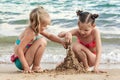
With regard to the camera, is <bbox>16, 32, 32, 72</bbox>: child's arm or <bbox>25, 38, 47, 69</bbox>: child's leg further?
<bbox>25, 38, 47, 69</bbox>: child's leg

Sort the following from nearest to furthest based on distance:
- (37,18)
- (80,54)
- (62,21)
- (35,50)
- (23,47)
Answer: (37,18) → (23,47) → (35,50) → (80,54) → (62,21)

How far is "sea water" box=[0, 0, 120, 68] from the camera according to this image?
21.4 feet

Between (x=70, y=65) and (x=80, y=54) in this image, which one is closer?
(x=70, y=65)

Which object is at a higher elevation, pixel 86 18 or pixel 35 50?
pixel 86 18

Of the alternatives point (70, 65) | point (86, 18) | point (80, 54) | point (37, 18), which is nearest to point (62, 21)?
point (80, 54)

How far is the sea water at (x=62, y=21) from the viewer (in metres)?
6.51

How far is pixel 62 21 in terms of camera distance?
10.4 m

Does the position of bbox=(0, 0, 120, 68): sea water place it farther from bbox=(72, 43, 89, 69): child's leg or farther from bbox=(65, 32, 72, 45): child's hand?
bbox=(65, 32, 72, 45): child's hand

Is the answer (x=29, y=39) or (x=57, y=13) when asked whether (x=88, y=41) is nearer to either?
(x=29, y=39)

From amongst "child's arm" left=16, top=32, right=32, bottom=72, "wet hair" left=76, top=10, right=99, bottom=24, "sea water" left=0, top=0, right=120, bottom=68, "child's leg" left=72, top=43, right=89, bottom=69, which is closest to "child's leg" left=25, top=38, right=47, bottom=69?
"child's arm" left=16, top=32, right=32, bottom=72

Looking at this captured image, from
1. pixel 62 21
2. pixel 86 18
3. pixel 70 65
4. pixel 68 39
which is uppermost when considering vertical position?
pixel 86 18

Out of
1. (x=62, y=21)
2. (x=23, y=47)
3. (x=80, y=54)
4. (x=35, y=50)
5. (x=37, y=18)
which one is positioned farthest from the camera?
(x=62, y=21)

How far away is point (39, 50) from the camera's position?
4707mm

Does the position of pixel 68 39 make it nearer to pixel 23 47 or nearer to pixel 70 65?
pixel 70 65
